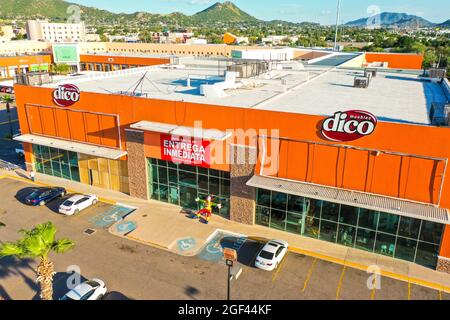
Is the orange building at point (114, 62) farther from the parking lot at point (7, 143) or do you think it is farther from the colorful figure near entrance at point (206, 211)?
the colorful figure near entrance at point (206, 211)

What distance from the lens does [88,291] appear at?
71.2 feet

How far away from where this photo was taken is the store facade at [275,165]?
25.0 metres

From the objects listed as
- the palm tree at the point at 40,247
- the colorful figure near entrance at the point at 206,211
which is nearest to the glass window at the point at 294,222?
the colorful figure near entrance at the point at 206,211

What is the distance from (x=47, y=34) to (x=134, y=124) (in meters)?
182

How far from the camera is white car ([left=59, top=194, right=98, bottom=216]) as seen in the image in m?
32.6

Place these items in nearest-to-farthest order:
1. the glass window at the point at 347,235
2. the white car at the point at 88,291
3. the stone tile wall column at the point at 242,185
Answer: the white car at the point at 88,291, the glass window at the point at 347,235, the stone tile wall column at the point at 242,185

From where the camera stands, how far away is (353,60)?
73812 mm

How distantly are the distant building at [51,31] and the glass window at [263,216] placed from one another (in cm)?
17810

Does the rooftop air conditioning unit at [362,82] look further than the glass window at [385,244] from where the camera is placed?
Yes

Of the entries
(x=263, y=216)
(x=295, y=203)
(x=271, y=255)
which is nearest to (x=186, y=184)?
(x=263, y=216)

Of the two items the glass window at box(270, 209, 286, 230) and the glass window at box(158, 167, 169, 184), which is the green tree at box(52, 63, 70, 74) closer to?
the glass window at box(158, 167, 169, 184)

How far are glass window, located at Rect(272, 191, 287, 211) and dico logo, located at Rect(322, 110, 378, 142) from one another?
19.5 feet
